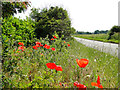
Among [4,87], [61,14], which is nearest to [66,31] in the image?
[61,14]

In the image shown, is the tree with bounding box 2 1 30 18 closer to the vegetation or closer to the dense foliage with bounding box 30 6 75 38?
the vegetation

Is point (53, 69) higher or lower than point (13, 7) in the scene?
lower

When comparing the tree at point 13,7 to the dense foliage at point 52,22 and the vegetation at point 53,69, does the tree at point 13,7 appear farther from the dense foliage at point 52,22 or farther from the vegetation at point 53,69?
the dense foliage at point 52,22

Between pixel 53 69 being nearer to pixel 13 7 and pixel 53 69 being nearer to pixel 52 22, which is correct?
pixel 13 7

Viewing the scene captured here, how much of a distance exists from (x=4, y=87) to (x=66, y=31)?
579cm

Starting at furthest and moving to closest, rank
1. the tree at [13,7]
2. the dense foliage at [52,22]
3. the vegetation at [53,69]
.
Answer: the dense foliage at [52,22]
the tree at [13,7]
the vegetation at [53,69]

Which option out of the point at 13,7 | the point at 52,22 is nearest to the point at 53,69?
the point at 13,7

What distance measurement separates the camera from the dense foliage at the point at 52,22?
7.29 metres

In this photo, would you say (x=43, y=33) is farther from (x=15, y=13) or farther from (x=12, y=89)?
(x=12, y=89)

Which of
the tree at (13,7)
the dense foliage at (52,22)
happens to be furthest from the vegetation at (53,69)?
the dense foliage at (52,22)

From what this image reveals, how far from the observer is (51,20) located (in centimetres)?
736

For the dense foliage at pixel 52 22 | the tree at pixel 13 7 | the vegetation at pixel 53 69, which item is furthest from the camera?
the dense foliage at pixel 52 22

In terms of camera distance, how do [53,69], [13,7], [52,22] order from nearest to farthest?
1. [53,69]
2. [13,7]
3. [52,22]

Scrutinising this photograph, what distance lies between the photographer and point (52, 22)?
726 cm
